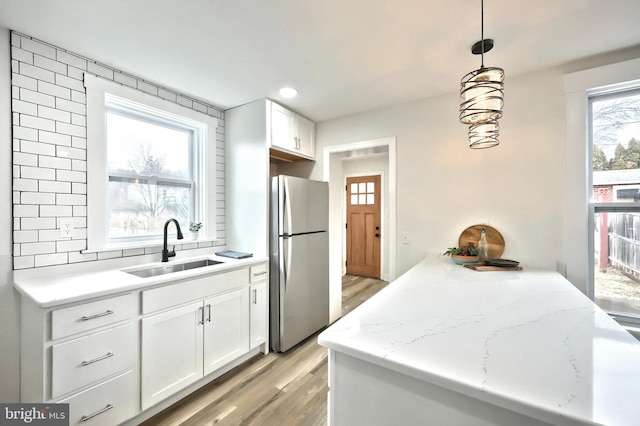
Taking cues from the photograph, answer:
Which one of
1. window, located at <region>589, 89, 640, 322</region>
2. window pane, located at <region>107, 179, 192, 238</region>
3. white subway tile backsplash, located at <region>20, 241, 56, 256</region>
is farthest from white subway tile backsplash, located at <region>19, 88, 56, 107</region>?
window, located at <region>589, 89, 640, 322</region>

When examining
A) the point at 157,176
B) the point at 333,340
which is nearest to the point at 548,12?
the point at 333,340

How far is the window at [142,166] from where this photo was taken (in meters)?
1.96

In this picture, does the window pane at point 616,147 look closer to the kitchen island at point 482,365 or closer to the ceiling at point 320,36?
the ceiling at point 320,36

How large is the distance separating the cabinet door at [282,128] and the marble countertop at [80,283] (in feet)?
4.54

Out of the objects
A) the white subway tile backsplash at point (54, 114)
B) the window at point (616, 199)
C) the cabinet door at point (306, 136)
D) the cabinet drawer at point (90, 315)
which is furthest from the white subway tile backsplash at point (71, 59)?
the window at point (616, 199)

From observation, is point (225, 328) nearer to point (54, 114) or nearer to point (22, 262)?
point (22, 262)

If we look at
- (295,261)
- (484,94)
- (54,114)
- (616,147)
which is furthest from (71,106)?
(616,147)

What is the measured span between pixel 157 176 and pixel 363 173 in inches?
143

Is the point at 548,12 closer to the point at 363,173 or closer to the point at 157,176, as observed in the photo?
the point at 157,176

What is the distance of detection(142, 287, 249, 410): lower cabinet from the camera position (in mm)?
1720

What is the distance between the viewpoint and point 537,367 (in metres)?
0.74

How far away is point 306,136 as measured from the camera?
311 cm

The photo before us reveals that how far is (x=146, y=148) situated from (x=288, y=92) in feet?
4.45

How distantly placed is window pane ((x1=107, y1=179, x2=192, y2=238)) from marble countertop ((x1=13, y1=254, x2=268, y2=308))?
1.18 ft
